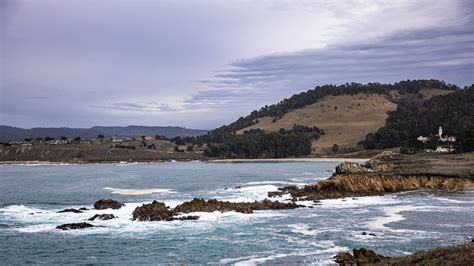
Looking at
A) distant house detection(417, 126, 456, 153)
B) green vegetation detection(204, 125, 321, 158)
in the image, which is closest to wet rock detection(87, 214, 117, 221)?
distant house detection(417, 126, 456, 153)

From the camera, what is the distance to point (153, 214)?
129 ft

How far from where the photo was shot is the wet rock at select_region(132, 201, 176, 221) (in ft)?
128

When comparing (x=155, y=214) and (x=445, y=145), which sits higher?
(x=445, y=145)

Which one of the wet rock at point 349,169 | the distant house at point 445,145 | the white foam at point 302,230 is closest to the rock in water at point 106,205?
the white foam at point 302,230

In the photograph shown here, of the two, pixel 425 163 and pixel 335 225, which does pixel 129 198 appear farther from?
pixel 425 163

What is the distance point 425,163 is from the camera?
66812mm

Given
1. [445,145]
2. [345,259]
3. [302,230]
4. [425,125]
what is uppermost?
[425,125]

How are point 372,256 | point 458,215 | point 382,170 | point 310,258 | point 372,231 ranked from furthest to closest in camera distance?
point 382,170
point 458,215
point 372,231
point 310,258
point 372,256

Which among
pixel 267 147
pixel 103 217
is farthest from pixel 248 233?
pixel 267 147

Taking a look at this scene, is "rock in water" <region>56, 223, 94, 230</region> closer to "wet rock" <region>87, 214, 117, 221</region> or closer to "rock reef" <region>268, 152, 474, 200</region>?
"wet rock" <region>87, 214, 117, 221</region>

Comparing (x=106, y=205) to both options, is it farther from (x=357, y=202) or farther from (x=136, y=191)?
(x=357, y=202)

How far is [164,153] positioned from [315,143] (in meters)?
50.3

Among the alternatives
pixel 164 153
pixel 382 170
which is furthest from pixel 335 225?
pixel 164 153

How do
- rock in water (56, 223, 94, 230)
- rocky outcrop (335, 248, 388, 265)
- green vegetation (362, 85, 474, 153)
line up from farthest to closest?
green vegetation (362, 85, 474, 153)
rock in water (56, 223, 94, 230)
rocky outcrop (335, 248, 388, 265)
